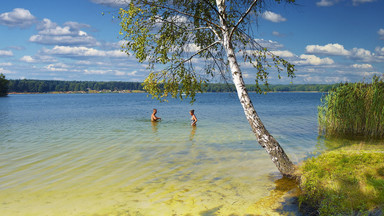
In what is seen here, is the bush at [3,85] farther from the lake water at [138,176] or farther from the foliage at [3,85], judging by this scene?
the lake water at [138,176]

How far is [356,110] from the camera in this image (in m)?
15.6

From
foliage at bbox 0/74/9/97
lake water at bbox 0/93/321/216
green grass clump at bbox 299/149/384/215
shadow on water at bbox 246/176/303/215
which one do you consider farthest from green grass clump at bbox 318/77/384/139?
foliage at bbox 0/74/9/97

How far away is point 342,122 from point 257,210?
12027 millimetres

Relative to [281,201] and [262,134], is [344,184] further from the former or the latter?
[262,134]

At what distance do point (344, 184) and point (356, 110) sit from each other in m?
10.9

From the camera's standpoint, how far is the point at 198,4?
32.3 feet

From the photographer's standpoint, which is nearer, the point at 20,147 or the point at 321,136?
the point at 20,147

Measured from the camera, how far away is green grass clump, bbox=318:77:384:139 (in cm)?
1501

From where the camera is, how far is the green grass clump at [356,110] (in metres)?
15.0

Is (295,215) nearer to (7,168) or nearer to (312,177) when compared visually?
(312,177)

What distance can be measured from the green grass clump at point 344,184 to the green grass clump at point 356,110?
27.0ft

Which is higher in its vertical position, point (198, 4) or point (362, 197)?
point (198, 4)

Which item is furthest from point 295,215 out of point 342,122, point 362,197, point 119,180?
point 342,122

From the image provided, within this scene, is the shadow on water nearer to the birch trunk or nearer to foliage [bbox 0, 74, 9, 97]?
the birch trunk
